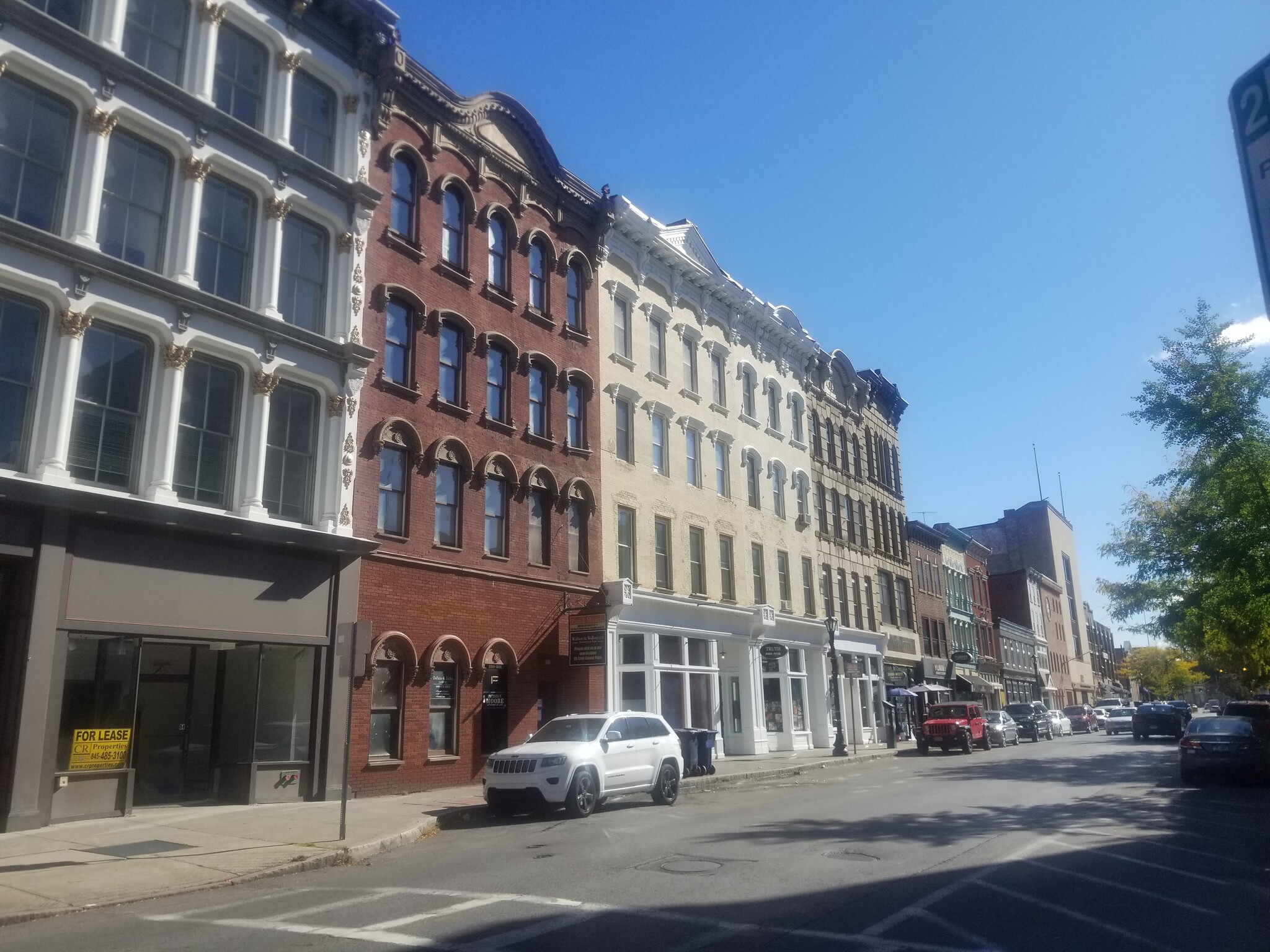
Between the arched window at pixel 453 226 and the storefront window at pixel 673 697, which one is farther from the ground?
the arched window at pixel 453 226

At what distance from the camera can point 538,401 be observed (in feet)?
83.7

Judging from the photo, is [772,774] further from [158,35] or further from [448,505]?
[158,35]

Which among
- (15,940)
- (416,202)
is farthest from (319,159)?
(15,940)

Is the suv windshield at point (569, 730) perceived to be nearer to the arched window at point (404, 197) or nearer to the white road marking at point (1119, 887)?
the white road marking at point (1119, 887)

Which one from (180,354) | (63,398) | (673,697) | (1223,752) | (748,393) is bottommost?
(1223,752)

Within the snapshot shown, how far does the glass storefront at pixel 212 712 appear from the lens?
1700cm

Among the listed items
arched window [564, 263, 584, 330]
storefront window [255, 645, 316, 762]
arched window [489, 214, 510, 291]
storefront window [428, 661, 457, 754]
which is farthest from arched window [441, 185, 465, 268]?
storefront window [255, 645, 316, 762]

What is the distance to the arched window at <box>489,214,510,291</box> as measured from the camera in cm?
2477

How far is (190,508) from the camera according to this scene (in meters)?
16.2

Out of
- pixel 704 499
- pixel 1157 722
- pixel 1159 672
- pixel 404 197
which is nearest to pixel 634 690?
pixel 704 499

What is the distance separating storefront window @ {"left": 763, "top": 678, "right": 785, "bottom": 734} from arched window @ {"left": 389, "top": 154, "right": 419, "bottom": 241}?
64.7 ft

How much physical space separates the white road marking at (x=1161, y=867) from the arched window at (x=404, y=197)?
17.9m

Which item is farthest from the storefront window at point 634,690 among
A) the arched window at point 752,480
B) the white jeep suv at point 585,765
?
the arched window at point 752,480

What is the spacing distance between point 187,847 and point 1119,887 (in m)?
10.8
